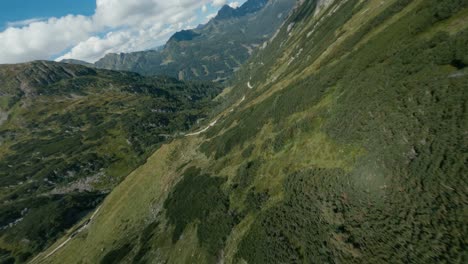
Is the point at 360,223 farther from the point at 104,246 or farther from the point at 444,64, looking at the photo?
the point at 104,246

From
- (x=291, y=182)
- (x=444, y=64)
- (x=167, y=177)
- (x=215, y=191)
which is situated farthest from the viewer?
(x=167, y=177)

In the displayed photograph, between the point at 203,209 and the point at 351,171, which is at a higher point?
the point at 351,171

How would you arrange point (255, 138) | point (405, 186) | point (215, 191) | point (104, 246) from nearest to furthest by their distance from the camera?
point (405, 186)
point (215, 191)
point (255, 138)
point (104, 246)

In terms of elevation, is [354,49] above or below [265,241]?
above

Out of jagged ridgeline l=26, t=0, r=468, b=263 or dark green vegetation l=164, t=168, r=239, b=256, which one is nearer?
jagged ridgeline l=26, t=0, r=468, b=263

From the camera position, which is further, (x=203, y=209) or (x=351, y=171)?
(x=203, y=209)

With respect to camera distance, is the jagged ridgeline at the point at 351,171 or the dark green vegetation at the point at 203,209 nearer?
the jagged ridgeline at the point at 351,171

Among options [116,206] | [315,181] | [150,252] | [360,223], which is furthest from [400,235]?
[116,206]

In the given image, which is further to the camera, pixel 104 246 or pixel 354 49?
pixel 104 246
